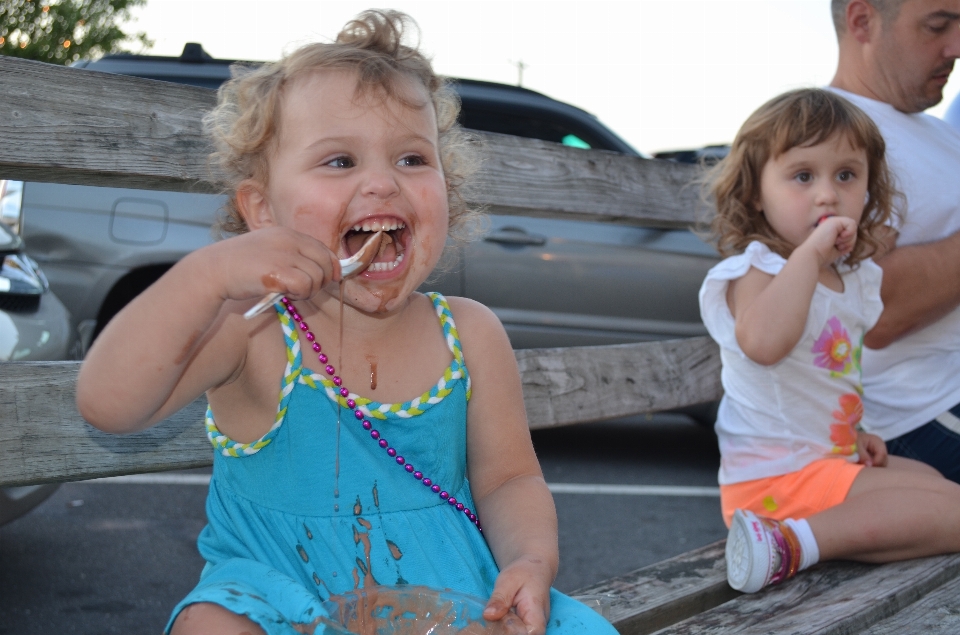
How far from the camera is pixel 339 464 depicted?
1668 mm

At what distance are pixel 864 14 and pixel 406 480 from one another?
239 cm

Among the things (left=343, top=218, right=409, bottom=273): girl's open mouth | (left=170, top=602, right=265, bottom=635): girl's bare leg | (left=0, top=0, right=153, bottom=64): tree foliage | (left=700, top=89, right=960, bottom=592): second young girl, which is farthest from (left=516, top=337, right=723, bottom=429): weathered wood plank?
(left=0, top=0, right=153, bottom=64): tree foliage

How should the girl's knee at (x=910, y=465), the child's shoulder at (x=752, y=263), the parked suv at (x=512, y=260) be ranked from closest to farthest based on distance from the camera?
the child's shoulder at (x=752, y=263) → the girl's knee at (x=910, y=465) → the parked suv at (x=512, y=260)

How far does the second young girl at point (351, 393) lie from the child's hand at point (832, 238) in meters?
1.00

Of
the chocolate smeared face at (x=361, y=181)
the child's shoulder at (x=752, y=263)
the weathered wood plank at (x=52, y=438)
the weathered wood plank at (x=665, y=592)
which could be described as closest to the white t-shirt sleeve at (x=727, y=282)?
the child's shoulder at (x=752, y=263)

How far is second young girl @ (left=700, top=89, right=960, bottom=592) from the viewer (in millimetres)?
2242

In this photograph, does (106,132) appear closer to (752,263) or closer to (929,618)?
(752,263)

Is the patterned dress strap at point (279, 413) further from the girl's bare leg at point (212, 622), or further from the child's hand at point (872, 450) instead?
the child's hand at point (872, 450)

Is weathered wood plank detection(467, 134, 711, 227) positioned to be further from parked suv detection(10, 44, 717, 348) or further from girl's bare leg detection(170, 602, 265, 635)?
parked suv detection(10, 44, 717, 348)

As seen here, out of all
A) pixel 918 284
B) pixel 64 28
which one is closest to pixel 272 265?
pixel 918 284

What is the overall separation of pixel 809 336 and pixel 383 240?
1.37 meters

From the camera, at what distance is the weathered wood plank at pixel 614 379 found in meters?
2.36

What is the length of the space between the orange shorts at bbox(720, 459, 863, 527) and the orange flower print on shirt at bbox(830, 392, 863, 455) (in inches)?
2.1

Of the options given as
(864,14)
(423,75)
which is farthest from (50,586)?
(864,14)
